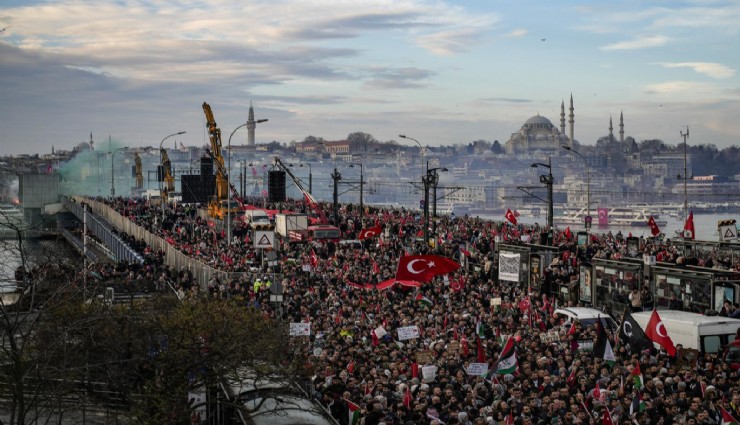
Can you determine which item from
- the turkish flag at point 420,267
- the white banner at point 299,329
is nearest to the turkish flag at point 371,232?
the turkish flag at point 420,267

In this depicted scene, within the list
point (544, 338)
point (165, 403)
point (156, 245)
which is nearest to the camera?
point (165, 403)

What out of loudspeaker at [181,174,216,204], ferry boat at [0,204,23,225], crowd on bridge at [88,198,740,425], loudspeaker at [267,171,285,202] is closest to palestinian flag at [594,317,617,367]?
crowd on bridge at [88,198,740,425]

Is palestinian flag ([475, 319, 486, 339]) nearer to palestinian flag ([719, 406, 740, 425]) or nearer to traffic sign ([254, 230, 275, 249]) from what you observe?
palestinian flag ([719, 406, 740, 425])

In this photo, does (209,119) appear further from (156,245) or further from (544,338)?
(544,338)

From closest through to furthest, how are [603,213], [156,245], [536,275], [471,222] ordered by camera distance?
[536,275] → [156,245] → [471,222] → [603,213]

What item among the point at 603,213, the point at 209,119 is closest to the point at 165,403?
the point at 603,213

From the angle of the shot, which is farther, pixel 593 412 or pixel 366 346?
pixel 366 346

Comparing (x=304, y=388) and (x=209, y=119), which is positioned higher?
(x=209, y=119)

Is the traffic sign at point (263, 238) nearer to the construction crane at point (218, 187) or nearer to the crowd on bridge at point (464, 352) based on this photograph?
the crowd on bridge at point (464, 352)
